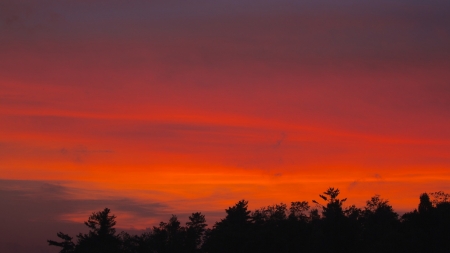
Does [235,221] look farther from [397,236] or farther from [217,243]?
[397,236]

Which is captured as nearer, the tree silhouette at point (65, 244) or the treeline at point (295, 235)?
the treeline at point (295, 235)

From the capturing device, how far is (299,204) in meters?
113

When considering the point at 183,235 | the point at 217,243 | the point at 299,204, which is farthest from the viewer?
the point at 299,204

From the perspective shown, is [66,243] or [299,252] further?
[66,243]

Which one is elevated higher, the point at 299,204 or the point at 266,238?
the point at 299,204

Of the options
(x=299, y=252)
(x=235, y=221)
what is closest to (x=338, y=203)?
(x=299, y=252)

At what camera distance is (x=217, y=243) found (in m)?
64.9

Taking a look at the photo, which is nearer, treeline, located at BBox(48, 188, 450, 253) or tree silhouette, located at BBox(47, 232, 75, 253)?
treeline, located at BBox(48, 188, 450, 253)

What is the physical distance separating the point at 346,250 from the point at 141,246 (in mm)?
42945

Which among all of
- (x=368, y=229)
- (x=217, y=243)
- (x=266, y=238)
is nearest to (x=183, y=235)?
(x=217, y=243)

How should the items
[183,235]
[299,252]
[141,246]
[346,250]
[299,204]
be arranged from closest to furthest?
1. [346,250]
2. [299,252]
3. [141,246]
4. [183,235]
5. [299,204]

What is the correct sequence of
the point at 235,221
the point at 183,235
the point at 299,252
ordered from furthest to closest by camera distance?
1. the point at 183,235
2. the point at 235,221
3. the point at 299,252

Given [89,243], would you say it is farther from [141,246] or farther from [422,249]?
[422,249]

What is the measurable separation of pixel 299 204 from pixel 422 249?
2467 inches
